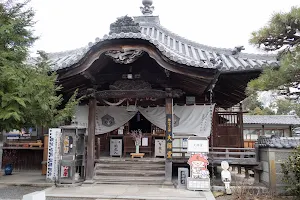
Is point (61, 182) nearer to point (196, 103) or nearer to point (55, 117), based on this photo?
point (55, 117)

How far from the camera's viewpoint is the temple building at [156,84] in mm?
8539

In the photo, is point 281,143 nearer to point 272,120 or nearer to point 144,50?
point 144,50

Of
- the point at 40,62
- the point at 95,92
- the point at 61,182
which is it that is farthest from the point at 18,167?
the point at 40,62

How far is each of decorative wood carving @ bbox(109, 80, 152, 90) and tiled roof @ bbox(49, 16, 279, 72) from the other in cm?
153

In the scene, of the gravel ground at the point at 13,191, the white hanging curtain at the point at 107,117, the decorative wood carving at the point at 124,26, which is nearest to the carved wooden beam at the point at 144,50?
the decorative wood carving at the point at 124,26

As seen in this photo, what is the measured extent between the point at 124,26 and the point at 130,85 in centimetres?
218

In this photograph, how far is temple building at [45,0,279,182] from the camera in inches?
336

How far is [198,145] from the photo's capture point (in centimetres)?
868

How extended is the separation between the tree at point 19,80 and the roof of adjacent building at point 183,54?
394 centimetres

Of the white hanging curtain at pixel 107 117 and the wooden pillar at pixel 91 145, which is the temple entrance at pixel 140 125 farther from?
the wooden pillar at pixel 91 145

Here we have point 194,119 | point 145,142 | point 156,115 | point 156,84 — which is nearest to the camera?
point 156,84

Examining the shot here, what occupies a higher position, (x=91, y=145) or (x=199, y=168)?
(x=91, y=145)

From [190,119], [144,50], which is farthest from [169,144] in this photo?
[144,50]

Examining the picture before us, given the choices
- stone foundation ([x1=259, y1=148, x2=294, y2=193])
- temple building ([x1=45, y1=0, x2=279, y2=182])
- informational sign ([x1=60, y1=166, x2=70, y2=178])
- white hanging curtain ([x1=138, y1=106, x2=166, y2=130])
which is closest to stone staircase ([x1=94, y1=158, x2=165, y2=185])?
temple building ([x1=45, y1=0, x2=279, y2=182])
